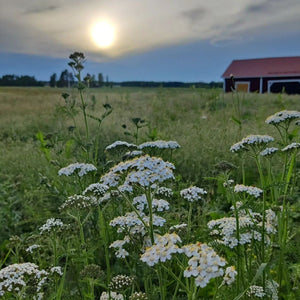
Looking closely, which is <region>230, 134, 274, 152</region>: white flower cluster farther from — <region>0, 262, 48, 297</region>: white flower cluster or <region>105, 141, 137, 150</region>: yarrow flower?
<region>0, 262, 48, 297</region>: white flower cluster

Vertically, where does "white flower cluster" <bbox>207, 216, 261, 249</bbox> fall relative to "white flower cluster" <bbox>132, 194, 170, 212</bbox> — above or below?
below

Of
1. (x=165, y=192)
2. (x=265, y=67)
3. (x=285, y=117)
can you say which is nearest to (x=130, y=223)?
(x=165, y=192)

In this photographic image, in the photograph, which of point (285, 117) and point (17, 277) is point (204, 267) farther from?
point (285, 117)

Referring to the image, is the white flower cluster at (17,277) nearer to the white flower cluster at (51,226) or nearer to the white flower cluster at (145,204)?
the white flower cluster at (51,226)

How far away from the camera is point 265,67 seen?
948 inches

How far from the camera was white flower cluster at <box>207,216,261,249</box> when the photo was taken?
1747mm

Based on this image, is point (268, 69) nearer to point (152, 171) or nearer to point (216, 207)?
point (216, 207)

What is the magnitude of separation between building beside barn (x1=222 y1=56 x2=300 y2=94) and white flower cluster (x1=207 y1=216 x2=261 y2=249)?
21469 millimetres

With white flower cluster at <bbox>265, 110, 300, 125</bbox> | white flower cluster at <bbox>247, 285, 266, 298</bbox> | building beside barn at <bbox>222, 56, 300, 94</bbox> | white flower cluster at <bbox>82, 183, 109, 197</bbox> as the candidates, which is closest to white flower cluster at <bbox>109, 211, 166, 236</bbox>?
white flower cluster at <bbox>82, 183, 109, 197</bbox>

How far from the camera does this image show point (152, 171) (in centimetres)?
158

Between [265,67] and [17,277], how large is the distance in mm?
24761

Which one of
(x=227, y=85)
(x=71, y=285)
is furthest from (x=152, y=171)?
(x=227, y=85)

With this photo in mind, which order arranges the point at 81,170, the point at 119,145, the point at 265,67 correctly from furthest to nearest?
1. the point at 265,67
2. the point at 119,145
3. the point at 81,170

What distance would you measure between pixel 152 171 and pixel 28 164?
438 cm
